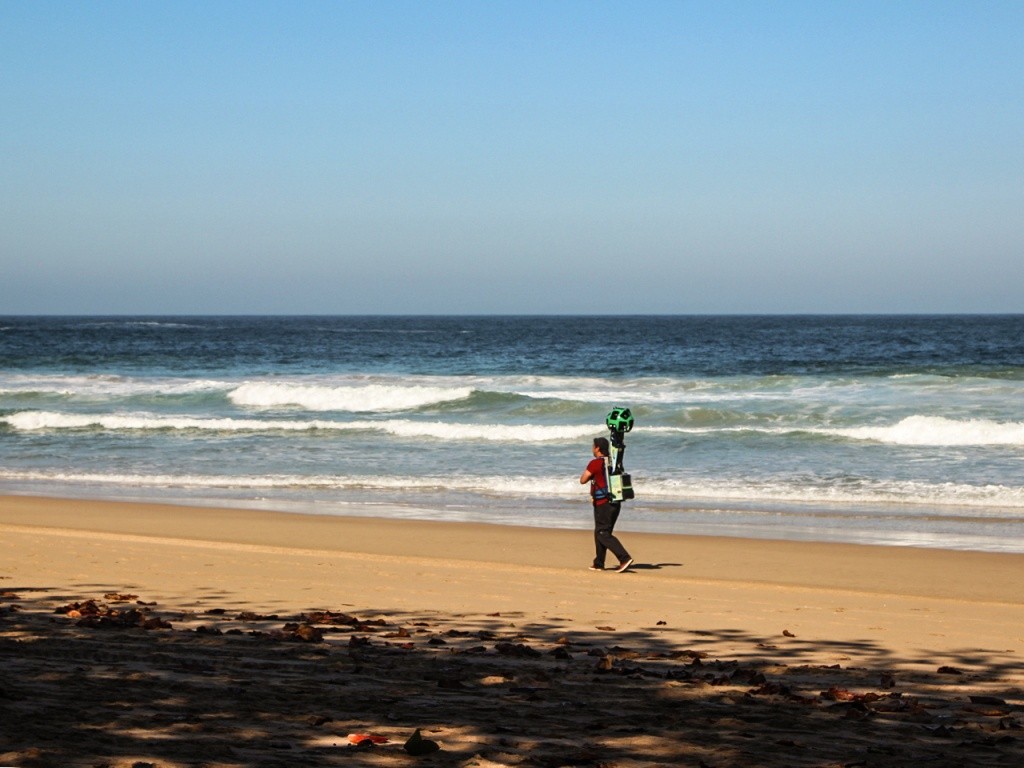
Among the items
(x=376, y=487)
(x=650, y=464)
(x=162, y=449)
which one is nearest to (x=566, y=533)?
(x=376, y=487)

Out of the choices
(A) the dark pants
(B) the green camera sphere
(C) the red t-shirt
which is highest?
(B) the green camera sphere

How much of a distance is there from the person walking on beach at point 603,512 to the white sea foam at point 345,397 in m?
22.6

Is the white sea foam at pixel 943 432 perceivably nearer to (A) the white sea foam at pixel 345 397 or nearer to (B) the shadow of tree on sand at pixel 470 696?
(A) the white sea foam at pixel 345 397

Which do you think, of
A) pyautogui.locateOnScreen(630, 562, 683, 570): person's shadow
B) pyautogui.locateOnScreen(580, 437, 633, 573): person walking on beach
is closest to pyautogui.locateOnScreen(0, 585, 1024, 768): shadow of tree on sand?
pyautogui.locateOnScreen(580, 437, 633, 573): person walking on beach

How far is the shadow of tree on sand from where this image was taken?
175 inches

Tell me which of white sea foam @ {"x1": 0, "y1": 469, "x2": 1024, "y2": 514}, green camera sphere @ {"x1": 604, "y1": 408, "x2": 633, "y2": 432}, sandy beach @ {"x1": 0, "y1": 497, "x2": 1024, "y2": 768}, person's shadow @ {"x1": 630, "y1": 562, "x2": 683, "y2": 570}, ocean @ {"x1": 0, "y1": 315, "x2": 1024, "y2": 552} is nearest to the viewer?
sandy beach @ {"x1": 0, "y1": 497, "x2": 1024, "y2": 768}

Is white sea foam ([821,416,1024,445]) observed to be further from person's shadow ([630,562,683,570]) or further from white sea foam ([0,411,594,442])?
person's shadow ([630,562,683,570])

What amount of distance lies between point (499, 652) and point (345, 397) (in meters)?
30.5

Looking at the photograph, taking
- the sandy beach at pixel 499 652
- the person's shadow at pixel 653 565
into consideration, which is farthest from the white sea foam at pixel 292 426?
the person's shadow at pixel 653 565

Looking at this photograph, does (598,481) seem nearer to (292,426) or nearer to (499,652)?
(499,652)

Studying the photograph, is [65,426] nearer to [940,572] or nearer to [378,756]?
[940,572]

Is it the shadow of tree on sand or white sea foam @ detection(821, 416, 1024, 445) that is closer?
the shadow of tree on sand

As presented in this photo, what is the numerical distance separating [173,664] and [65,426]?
80.0 feet

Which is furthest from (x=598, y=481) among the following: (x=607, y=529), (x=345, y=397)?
(x=345, y=397)
